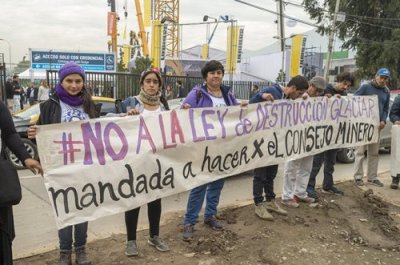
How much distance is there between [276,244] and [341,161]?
20.7ft

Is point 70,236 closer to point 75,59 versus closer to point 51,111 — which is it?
point 51,111

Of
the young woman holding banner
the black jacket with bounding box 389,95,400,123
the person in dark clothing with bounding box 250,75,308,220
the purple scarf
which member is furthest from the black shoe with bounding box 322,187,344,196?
the purple scarf

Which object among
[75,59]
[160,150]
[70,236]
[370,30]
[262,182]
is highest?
[370,30]

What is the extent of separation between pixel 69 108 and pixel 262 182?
7.95 feet

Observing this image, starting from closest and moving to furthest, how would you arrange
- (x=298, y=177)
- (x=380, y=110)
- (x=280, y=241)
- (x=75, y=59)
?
Result: (x=280, y=241), (x=298, y=177), (x=380, y=110), (x=75, y=59)

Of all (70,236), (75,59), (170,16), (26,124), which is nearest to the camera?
(70,236)

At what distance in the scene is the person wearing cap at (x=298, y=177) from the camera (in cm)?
554

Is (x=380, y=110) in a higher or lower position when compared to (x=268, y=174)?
higher

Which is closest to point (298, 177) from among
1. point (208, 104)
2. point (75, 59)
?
point (208, 104)

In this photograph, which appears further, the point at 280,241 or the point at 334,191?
the point at 334,191

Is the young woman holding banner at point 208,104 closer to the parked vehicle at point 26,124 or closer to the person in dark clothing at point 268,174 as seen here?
the person in dark clothing at point 268,174

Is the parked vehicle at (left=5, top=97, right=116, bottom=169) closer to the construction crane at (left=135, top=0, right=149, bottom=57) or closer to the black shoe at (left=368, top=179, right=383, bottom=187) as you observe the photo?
the black shoe at (left=368, top=179, right=383, bottom=187)

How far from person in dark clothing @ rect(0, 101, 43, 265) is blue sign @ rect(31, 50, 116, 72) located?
628 inches

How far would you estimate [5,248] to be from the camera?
296cm
